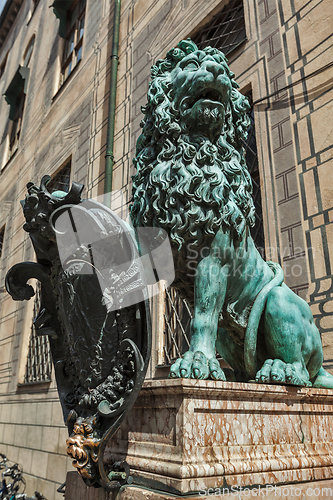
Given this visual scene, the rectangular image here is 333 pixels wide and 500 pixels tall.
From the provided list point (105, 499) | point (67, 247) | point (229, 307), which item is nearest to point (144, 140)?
point (67, 247)

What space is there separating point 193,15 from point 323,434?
18.1ft

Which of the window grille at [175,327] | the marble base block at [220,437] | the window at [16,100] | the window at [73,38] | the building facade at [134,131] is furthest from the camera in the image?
the window at [16,100]

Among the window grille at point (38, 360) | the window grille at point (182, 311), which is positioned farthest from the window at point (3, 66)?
the window grille at point (182, 311)

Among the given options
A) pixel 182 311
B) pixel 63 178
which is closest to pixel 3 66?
pixel 63 178

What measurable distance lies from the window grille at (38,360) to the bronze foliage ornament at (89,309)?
5.48m

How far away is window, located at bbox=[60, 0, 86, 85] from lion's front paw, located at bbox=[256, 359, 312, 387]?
8836mm

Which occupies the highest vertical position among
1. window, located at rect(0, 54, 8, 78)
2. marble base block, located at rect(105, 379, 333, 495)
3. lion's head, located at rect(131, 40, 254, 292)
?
window, located at rect(0, 54, 8, 78)

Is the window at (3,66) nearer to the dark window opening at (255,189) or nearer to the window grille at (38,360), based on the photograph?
the window grille at (38,360)

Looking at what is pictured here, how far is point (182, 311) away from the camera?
466cm

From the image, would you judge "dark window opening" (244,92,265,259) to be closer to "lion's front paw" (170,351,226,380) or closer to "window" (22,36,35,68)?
"lion's front paw" (170,351,226,380)

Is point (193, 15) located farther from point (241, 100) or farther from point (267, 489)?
point (267, 489)

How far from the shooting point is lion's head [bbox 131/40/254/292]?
5.85 feet

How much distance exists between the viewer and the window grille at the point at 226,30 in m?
4.96

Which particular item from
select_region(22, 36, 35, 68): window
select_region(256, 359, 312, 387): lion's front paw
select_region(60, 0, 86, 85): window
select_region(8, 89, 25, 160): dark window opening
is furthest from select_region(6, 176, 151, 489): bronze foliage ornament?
select_region(22, 36, 35, 68): window
